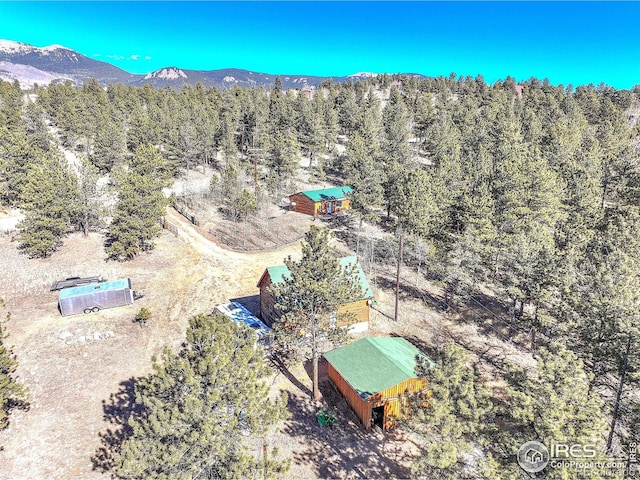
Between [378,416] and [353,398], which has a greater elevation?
[353,398]

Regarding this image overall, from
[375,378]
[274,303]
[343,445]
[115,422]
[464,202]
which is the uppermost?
[464,202]

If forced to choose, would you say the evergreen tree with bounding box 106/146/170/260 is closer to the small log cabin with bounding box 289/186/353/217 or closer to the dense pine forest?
the dense pine forest

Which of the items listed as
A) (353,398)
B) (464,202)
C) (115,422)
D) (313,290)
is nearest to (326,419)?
(353,398)

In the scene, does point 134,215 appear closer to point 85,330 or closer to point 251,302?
point 85,330

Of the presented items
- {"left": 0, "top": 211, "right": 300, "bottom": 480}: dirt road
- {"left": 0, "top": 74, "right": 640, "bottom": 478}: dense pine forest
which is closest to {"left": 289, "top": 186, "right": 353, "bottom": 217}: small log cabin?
{"left": 0, "top": 74, "right": 640, "bottom": 478}: dense pine forest

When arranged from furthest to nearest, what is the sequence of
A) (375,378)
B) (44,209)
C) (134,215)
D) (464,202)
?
(134,215) < (44,209) < (464,202) < (375,378)

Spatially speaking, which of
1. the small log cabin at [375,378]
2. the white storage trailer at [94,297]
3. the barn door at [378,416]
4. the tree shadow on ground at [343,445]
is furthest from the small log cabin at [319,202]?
the barn door at [378,416]
